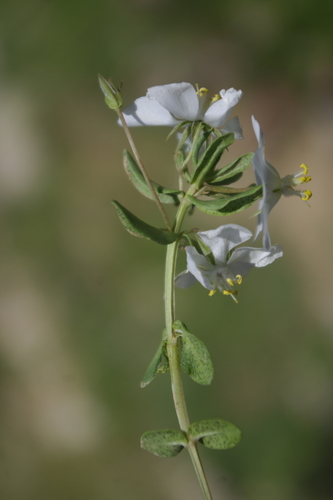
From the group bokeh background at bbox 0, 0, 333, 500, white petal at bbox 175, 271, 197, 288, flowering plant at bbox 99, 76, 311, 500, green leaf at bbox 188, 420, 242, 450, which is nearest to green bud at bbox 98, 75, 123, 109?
flowering plant at bbox 99, 76, 311, 500

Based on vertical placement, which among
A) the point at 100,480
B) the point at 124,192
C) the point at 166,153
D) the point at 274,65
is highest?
the point at 274,65

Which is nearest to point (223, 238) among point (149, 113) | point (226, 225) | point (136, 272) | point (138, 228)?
point (226, 225)

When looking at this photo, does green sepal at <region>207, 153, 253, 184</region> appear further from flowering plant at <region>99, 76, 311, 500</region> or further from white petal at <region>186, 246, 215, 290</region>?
white petal at <region>186, 246, 215, 290</region>

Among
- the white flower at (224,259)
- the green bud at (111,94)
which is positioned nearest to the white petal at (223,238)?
the white flower at (224,259)

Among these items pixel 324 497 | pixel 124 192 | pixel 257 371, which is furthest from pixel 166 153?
pixel 324 497

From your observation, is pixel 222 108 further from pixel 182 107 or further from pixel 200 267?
pixel 200 267

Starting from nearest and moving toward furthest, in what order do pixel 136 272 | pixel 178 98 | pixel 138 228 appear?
pixel 138 228 → pixel 178 98 → pixel 136 272

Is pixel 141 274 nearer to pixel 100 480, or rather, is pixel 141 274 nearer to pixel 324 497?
pixel 100 480
